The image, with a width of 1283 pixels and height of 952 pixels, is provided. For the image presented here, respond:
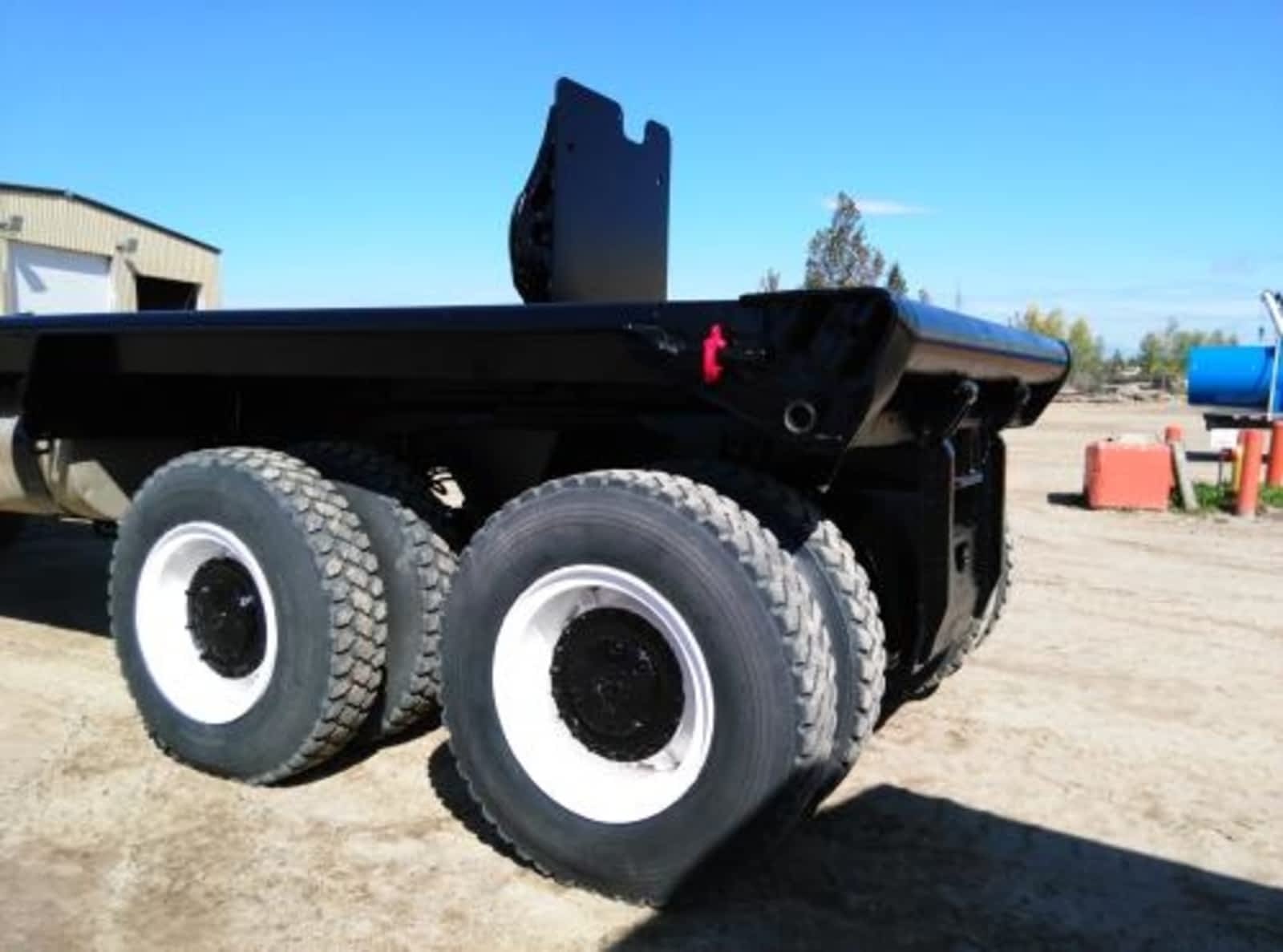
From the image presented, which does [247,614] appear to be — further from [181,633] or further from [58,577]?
[58,577]

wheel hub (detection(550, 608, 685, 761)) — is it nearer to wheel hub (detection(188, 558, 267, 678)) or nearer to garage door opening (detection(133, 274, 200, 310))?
wheel hub (detection(188, 558, 267, 678))

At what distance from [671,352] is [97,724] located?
9.19 feet

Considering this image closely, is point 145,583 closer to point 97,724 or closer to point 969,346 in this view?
point 97,724

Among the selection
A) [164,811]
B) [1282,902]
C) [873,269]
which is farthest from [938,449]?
[873,269]

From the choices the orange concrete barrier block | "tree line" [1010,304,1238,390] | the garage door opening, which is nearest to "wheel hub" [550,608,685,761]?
the orange concrete barrier block

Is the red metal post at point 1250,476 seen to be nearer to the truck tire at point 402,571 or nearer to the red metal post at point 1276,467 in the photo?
the red metal post at point 1276,467

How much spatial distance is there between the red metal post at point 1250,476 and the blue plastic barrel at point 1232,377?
21.2ft

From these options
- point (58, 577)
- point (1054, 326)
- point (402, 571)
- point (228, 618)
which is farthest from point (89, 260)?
point (1054, 326)

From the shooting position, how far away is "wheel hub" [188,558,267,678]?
3748mm

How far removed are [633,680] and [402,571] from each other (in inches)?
37.6

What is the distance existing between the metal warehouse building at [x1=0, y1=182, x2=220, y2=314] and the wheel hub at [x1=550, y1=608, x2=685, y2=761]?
23.5 ft

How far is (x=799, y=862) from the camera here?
330 cm

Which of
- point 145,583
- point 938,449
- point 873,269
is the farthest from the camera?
point 873,269

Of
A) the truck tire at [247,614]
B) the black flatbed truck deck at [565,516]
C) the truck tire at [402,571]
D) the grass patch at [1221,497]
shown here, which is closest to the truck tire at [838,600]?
the black flatbed truck deck at [565,516]
